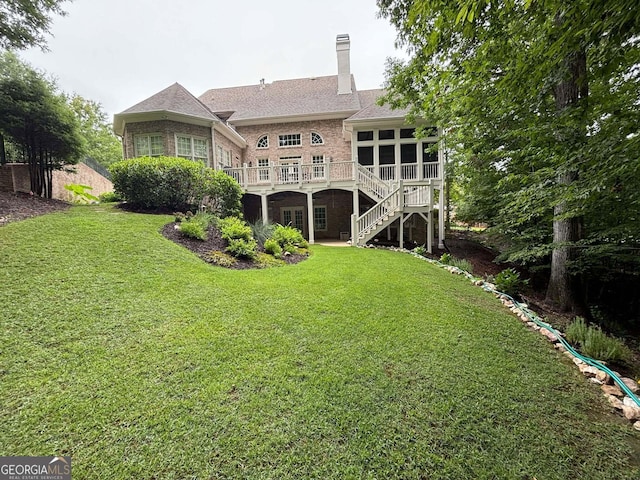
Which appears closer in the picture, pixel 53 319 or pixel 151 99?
pixel 53 319

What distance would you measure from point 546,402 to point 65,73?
18.1 m

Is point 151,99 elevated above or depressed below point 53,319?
above

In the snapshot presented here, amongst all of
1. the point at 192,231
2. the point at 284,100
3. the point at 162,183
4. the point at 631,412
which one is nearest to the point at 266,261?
the point at 192,231

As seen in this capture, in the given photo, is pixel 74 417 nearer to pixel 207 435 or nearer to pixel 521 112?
pixel 207 435

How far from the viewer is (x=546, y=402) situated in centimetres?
251

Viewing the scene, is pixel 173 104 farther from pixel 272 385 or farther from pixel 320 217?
pixel 272 385

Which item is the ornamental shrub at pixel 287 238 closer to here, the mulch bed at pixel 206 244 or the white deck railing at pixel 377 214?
the mulch bed at pixel 206 244

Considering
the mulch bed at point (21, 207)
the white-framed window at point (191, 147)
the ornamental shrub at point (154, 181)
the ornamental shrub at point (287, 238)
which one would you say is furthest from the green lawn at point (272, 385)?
the white-framed window at point (191, 147)

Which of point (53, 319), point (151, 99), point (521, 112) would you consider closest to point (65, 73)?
point (151, 99)

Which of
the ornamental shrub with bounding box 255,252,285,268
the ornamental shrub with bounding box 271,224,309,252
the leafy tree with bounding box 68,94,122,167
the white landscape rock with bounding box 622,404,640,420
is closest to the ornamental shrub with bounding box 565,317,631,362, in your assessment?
the white landscape rock with bounding box 622,404,640,420

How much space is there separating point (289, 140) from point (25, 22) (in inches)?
403

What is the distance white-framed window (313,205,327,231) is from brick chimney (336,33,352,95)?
702cm

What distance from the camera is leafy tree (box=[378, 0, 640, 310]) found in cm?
278

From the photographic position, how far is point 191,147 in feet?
40.5
